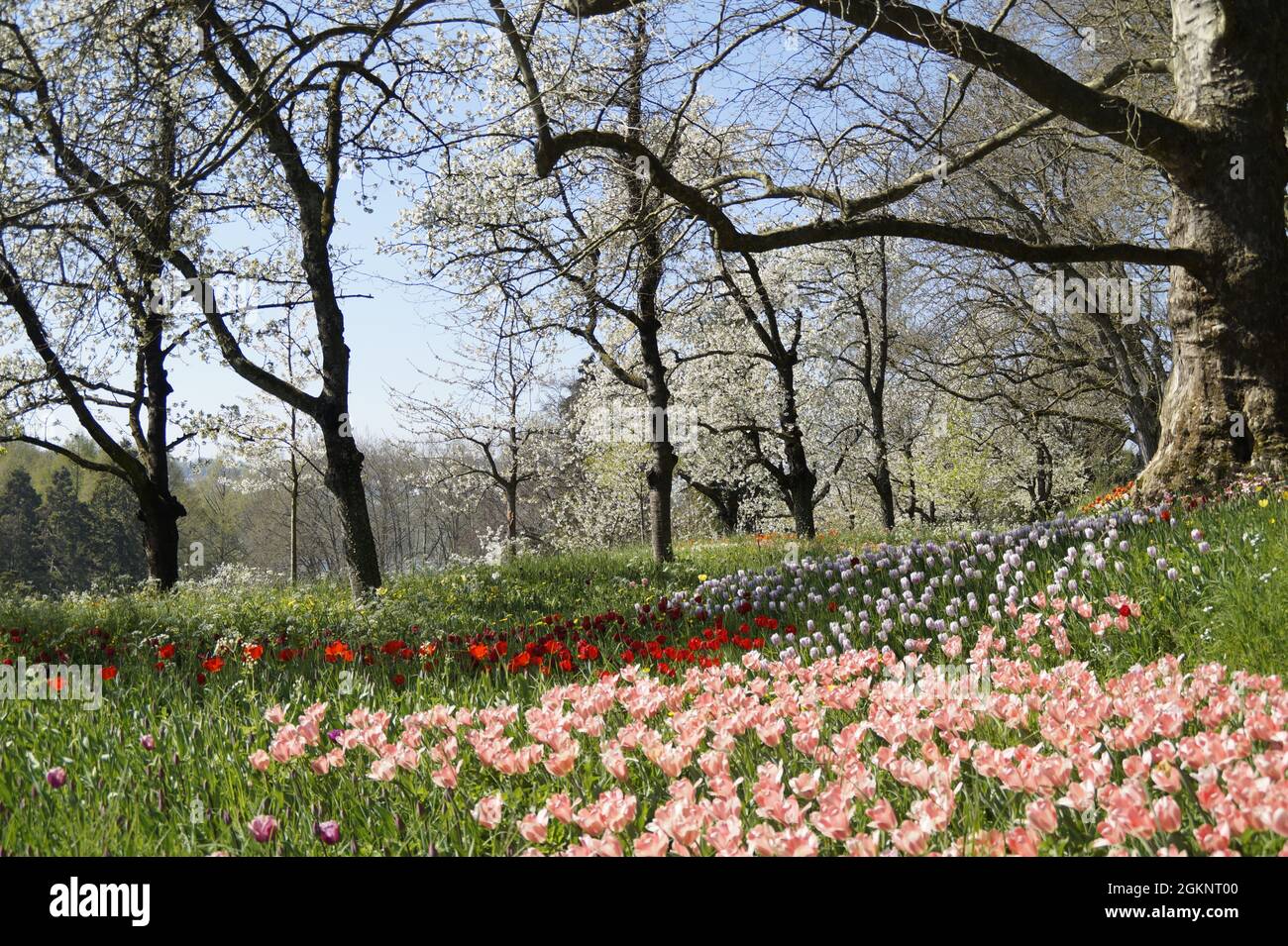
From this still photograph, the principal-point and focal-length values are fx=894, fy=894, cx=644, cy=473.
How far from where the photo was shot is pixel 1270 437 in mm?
7223

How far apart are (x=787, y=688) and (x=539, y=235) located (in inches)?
407

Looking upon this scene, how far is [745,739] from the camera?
2.87 metres

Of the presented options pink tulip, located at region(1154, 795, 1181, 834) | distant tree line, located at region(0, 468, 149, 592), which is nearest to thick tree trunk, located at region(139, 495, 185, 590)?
pink tulip, located at region(1154, 795, 1181, 834)

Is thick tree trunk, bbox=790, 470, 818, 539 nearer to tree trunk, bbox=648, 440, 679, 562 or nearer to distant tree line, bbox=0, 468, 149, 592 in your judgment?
tree trunk, bbox=648, 440, 679, 562

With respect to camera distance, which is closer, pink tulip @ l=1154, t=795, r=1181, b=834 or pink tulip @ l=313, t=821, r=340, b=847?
pink tulip @ l=1154, t=795, r=1181, b=834

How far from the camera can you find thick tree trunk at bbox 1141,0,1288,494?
7.29 metres

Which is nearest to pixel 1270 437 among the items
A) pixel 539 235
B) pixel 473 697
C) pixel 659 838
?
pixel 473 697

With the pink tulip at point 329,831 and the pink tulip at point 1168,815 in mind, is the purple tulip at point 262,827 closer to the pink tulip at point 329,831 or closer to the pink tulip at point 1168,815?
the pink tulip at point 329,831

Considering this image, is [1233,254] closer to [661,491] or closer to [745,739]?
[661,491]

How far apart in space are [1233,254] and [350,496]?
29.5 ft

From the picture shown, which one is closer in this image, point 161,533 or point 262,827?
point 262,827

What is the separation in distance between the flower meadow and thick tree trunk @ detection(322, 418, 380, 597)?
4247 millimetres

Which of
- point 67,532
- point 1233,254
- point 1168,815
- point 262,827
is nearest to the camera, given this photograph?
point 1168,815

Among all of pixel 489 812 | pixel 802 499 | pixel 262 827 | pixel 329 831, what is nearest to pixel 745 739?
pixel 489 812
